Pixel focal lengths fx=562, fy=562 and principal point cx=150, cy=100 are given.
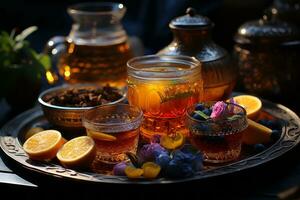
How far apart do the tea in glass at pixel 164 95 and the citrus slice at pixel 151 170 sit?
158mm

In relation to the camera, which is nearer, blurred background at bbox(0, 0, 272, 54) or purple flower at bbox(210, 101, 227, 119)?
purple flower at bbox(210, 101, 227, 119)

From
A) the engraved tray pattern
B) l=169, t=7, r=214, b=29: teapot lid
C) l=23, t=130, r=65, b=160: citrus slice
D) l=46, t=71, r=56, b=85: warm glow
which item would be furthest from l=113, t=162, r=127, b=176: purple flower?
l=46, t=71, r=56, b=85: warm glow

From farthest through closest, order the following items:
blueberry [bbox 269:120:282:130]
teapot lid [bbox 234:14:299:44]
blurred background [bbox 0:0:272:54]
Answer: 1. blurred background [bbox 0:0:272:54]
2. teapot lid [bbox 234:14:299:44]
3. blueberry [bbox 269:120:282:130]

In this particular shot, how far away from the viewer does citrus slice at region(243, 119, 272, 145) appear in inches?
41.4

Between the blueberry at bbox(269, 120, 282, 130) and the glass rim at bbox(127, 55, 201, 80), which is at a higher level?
the glass rim at bbox(127, 55, 201, 80)

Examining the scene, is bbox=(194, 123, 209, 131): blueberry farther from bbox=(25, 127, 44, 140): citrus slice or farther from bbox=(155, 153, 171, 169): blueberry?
bbox=(25, 127, 44, 140): citrus slice

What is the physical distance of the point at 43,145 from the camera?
1022mm

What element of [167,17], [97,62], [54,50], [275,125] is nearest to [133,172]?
[275,125]

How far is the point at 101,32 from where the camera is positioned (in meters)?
1.40

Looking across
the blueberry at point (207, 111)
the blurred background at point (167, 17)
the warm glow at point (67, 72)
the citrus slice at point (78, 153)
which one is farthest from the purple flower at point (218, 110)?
the blurred background at point (167, 17)

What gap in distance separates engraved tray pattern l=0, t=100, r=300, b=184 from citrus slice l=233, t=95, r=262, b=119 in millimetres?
58

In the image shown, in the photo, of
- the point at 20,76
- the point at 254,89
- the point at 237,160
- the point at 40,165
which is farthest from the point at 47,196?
the point at 254,89

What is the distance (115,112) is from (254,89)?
0.42 m

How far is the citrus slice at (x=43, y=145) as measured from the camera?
1.00m
